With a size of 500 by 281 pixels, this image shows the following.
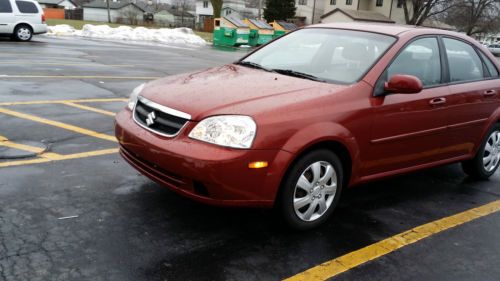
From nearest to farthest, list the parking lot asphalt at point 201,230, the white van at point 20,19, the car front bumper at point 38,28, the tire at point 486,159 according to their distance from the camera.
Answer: the parking lot asphalt at point 201,230
the tire at point 486,159
the white van at point 20,19
the car front bumper at point 38,28

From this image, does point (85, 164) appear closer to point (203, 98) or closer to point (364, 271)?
point (203, 98)

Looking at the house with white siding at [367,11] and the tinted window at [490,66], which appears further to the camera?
the house with white siding at [367,11]

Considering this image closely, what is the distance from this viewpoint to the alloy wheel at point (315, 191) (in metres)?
3.72

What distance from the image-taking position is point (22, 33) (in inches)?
769

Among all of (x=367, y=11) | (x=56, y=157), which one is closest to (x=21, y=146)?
(x=56, y=157)

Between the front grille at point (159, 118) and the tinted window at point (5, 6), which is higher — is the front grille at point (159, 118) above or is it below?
below

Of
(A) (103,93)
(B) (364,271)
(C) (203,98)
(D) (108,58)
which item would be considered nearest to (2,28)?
(D) (108,58)

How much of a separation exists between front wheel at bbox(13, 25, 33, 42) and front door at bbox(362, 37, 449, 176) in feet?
60.6

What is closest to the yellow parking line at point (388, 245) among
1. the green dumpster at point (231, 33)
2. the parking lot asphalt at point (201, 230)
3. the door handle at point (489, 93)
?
the parking lot asphalt at point (201, 230)

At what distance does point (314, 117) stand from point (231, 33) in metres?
28.0

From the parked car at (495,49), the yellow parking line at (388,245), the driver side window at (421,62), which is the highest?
the driver side window at (421,62)

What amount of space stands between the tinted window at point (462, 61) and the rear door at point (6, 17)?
18.2 meters

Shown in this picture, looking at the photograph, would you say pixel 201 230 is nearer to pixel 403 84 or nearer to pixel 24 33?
pixel 403 84

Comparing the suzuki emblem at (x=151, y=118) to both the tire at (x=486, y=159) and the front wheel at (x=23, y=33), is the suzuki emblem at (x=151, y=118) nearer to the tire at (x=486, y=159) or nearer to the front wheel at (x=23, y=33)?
the tire at (x=486, y=159)
